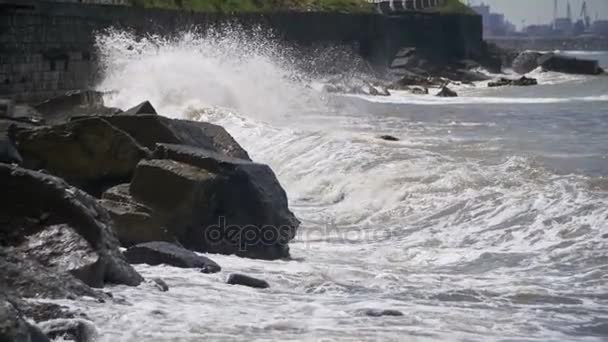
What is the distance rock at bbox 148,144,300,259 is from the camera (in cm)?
1027

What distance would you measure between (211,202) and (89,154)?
140cm

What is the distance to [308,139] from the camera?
19.0 metres

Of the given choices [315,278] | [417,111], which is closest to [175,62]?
→ [417,111]

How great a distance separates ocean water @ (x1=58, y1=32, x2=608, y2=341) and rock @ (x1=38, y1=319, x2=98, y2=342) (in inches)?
6.4

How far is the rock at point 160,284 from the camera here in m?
8.44

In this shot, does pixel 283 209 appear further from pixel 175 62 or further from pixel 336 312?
pixel 175 62

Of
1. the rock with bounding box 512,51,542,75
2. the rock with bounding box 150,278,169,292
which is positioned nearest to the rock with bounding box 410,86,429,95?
the rock with bounding box 512,51,542,75

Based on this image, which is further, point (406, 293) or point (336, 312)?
point (406, 293)

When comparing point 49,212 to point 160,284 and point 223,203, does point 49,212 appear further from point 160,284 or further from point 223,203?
point 223,203

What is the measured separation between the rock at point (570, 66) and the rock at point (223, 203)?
48.7m

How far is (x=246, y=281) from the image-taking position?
898 cm

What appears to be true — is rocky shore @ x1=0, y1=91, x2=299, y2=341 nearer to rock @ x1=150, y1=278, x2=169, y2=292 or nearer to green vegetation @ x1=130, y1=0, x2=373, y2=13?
rock @ x1=150, y1=278, x2=169, y2=292

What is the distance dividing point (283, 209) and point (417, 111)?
20.3 m

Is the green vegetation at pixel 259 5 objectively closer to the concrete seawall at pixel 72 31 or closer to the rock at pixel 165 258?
the concrete seawall at pixel 72 31
